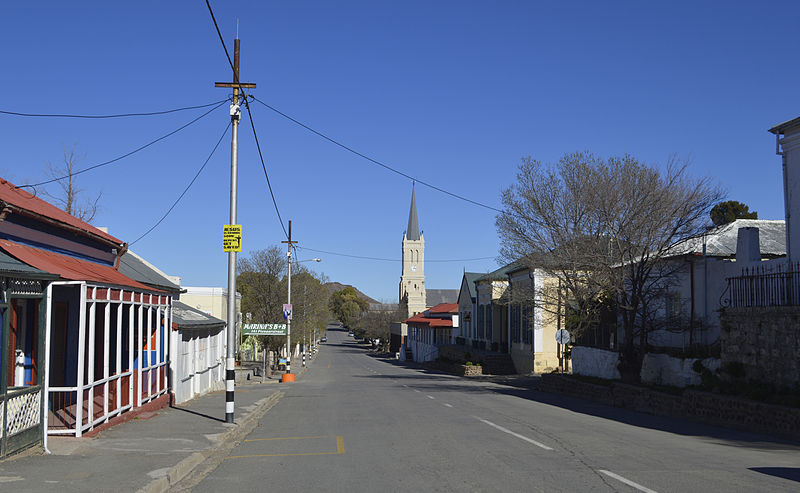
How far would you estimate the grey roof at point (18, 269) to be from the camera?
9.93 metres

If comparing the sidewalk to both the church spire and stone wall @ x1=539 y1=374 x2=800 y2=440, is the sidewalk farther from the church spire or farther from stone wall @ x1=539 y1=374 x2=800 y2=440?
A: the church spire

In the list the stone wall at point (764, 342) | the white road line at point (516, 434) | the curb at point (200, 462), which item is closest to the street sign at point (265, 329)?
the curb at point (200, 462)

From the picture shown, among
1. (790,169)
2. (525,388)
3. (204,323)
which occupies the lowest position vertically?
(525,388)

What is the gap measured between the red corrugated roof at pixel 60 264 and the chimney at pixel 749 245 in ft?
57.8

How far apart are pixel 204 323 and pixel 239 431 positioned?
384 inches

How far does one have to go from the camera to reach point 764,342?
715 inches

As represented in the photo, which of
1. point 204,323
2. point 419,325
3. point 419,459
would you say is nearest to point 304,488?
point 419,459

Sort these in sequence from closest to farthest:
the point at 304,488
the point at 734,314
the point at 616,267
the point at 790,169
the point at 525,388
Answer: the point at 304,488 < the point at 734,314 < the point at 790,169 < the point at 616,267 < the point at 525,388

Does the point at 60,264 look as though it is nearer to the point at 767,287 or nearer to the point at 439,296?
the point at 767,287

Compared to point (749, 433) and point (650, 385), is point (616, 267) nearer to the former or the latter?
point (650, 385)

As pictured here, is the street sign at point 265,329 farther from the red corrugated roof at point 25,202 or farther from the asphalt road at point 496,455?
the red corrugated roof at point 25,202

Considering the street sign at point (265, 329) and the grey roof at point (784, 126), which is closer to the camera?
the grey roof at point (784, 126)

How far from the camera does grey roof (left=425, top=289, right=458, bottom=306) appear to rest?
498ft

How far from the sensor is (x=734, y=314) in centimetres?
1961
